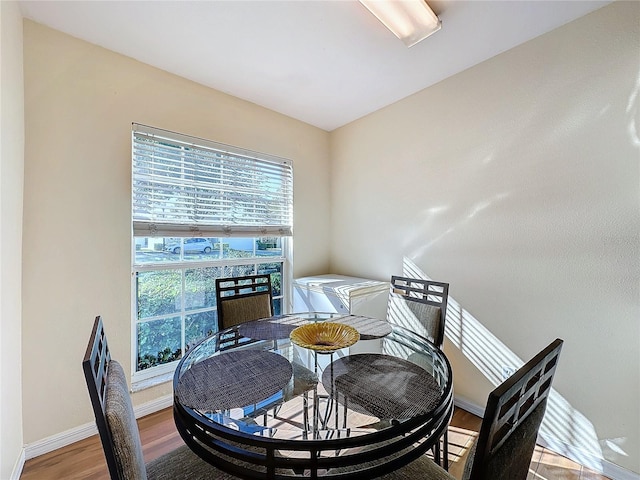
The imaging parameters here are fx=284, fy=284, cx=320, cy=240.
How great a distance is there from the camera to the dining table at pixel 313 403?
0.81 meters

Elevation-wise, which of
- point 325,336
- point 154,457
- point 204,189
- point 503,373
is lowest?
point 154,457

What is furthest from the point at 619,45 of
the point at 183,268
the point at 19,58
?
the point at 19,58

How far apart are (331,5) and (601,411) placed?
8.81 feet

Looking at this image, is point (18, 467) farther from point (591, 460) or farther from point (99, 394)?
point (591, 460)

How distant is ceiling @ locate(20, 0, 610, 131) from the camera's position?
156cm

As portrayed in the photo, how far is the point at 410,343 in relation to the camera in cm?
153

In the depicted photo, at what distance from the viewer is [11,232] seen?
1.46 meters

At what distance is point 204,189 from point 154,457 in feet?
5.95

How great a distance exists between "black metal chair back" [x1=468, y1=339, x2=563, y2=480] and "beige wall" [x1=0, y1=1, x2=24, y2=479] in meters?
1.99

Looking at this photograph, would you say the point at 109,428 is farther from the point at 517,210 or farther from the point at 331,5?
the point at 517,210

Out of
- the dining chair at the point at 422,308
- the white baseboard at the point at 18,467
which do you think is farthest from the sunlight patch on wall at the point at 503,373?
the white baseboard at the point at 18,467

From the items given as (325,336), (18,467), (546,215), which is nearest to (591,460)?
(546,215)

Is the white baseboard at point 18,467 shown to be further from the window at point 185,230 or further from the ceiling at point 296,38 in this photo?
the ceiling at point 296,38

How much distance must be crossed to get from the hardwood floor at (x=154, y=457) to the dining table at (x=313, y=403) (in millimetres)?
367
